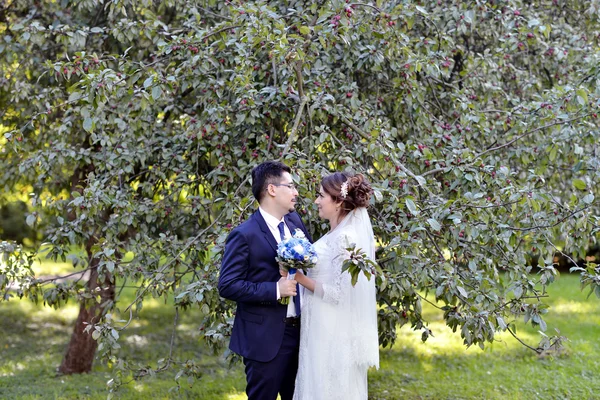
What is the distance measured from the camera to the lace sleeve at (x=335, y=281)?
333 cm

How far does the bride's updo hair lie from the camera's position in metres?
3.39

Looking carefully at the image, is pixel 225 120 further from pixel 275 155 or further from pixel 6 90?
pixel 6 90

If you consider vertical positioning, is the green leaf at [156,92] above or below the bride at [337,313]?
above

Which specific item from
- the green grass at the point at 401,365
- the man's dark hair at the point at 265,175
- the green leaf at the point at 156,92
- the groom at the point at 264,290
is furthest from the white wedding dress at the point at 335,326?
the green grass at the point at 401,365

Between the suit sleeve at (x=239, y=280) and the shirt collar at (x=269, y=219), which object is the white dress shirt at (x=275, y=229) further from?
the suit sleeve at (x=239, y=280)

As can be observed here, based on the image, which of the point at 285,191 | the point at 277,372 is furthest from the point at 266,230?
the point at 277,372

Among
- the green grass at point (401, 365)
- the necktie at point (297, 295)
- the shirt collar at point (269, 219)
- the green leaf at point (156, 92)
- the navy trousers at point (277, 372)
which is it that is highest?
the green leaf at point (156, 92)

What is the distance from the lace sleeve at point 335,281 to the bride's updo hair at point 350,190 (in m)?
0.18

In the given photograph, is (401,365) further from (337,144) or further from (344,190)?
(344,190)

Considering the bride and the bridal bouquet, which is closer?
the bridal bouquet

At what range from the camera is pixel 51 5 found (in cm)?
633

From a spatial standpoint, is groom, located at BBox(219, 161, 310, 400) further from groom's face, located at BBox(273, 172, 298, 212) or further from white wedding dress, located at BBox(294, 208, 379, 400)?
white wedding dress, located at BBox(294, 208, 379, 400)

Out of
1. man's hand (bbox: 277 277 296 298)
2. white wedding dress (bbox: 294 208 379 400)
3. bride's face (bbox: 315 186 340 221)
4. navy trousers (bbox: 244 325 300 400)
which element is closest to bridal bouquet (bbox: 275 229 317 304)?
man's hand (bbox: 277 277 296 298)

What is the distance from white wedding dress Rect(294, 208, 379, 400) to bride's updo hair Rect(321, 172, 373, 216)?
2.2 inches
